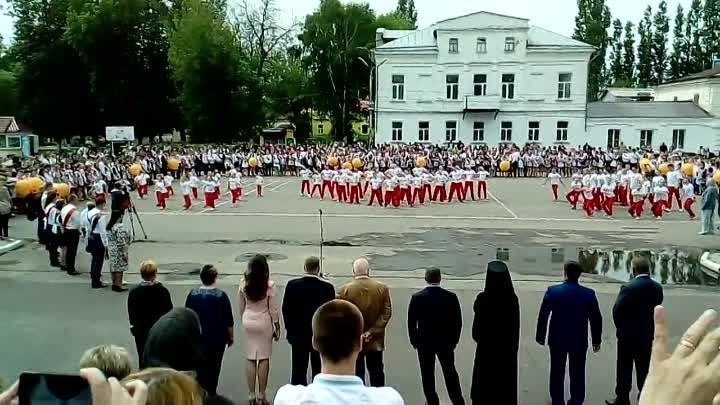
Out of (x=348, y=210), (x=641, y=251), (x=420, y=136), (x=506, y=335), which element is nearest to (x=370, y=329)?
(x=506, y=335)

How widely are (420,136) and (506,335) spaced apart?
4764 centimetres

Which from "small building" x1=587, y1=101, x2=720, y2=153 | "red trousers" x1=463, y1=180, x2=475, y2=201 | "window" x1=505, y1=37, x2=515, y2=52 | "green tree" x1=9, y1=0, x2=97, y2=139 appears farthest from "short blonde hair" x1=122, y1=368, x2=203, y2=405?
"green tree" x1=9, y1=0, x2=97, y2=139

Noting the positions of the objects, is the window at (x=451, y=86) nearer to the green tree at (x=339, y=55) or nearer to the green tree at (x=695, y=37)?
the green tree at (x=339, y=55)

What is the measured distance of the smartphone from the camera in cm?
237

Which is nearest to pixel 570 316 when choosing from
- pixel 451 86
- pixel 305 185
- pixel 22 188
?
pixel 22 188

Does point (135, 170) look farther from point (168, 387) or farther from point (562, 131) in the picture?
point (562, 131)

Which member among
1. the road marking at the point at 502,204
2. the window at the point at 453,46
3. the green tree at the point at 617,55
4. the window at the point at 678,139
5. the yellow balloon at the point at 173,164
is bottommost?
the road marking at the point at 502,204

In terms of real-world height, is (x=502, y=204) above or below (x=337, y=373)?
below

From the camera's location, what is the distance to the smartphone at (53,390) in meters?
2.37

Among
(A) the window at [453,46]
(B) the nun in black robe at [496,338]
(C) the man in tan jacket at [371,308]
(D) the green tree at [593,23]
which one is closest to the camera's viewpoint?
(B) the nun in black robe at [496,338]

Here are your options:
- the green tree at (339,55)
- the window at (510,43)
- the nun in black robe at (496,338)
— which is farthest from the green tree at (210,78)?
the nun in black robe at (496,338)

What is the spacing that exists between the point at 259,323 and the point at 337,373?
4332mm

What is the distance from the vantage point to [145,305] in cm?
784

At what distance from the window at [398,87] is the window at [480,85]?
5596mm
